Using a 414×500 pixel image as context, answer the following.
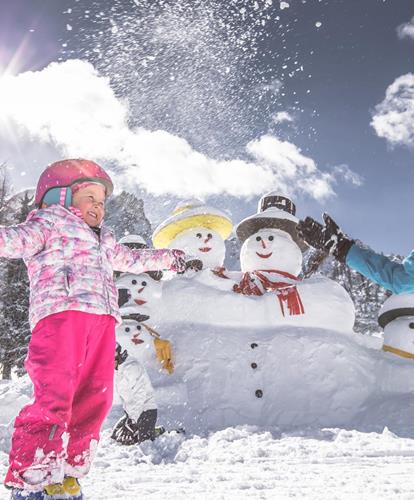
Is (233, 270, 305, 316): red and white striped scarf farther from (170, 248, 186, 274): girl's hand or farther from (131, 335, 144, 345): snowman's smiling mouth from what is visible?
(170, 248, 186, 274): girl's hand

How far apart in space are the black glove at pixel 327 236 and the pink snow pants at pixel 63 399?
1.33 meters

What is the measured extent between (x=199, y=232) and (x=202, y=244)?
0.63ft

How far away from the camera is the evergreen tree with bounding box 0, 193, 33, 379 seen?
635 inches

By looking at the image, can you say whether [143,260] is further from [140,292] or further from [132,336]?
[140,292]

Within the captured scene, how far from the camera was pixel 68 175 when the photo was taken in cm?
250

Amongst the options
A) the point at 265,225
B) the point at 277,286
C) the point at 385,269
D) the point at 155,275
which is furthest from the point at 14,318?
the point at 385,269

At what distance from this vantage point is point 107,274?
7.80 feet

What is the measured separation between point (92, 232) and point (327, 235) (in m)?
1.37

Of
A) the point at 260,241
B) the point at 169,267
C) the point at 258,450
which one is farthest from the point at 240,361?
the point at 169,267

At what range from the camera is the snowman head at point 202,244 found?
21.9 feet

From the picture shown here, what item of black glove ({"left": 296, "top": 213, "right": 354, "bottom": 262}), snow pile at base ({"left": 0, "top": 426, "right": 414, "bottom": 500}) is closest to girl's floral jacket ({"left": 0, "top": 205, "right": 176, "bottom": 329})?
snow pile at base ({"left": 0, "top": 426, "right": 414, "bottom": 500})

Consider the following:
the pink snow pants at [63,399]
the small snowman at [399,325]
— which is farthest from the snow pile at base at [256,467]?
the small snowman at [399,325]

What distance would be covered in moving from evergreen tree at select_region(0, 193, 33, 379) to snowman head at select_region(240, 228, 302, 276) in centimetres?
1174

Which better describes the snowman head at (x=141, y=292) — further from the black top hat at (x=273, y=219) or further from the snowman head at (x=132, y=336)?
the black top hat at (x=273, y=219)
